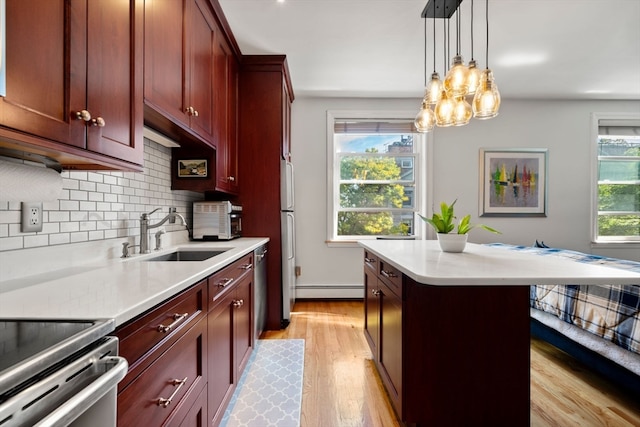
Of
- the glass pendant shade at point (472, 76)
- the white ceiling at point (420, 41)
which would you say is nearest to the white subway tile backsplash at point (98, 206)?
the white ceiling at point (420, 41)

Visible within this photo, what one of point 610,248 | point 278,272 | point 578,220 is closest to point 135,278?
point 278,272

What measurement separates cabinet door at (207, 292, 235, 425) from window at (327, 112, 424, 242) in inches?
94.6

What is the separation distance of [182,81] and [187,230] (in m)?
1.27

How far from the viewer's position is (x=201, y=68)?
1940 mm

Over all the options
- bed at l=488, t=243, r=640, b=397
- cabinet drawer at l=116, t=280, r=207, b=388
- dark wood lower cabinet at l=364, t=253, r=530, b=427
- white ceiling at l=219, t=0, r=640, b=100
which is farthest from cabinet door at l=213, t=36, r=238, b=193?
bed at l=488, t=243, r=640, b=397

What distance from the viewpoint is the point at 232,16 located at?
2258 millimetres

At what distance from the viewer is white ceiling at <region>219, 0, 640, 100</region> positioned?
2.18 m

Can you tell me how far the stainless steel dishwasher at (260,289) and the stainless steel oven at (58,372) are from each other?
1617 millimetres

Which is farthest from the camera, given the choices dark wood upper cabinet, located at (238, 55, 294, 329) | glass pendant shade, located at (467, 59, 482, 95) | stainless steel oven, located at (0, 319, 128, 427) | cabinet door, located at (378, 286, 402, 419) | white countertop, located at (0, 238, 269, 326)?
dark wood upper cabinet, located at (238, 55, 294, 329)

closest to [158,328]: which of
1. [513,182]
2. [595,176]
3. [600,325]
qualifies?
[600,325]

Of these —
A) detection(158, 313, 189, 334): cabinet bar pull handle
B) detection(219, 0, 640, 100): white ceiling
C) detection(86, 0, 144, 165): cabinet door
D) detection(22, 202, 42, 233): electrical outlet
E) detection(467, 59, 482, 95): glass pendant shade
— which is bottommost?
detection(158, 313, 189, 334): cabinet bar pull handle

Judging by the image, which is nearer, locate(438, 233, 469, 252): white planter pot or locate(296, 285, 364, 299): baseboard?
locate(438, 233, 469, 252): white planter pot

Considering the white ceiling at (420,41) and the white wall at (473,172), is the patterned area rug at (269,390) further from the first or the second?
the white ceiling at (420,41)

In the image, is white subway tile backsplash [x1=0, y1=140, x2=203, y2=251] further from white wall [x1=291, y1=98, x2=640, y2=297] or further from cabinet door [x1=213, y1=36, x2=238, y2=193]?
white wall [x1=291, y1=98, x2=640, y2=297]
